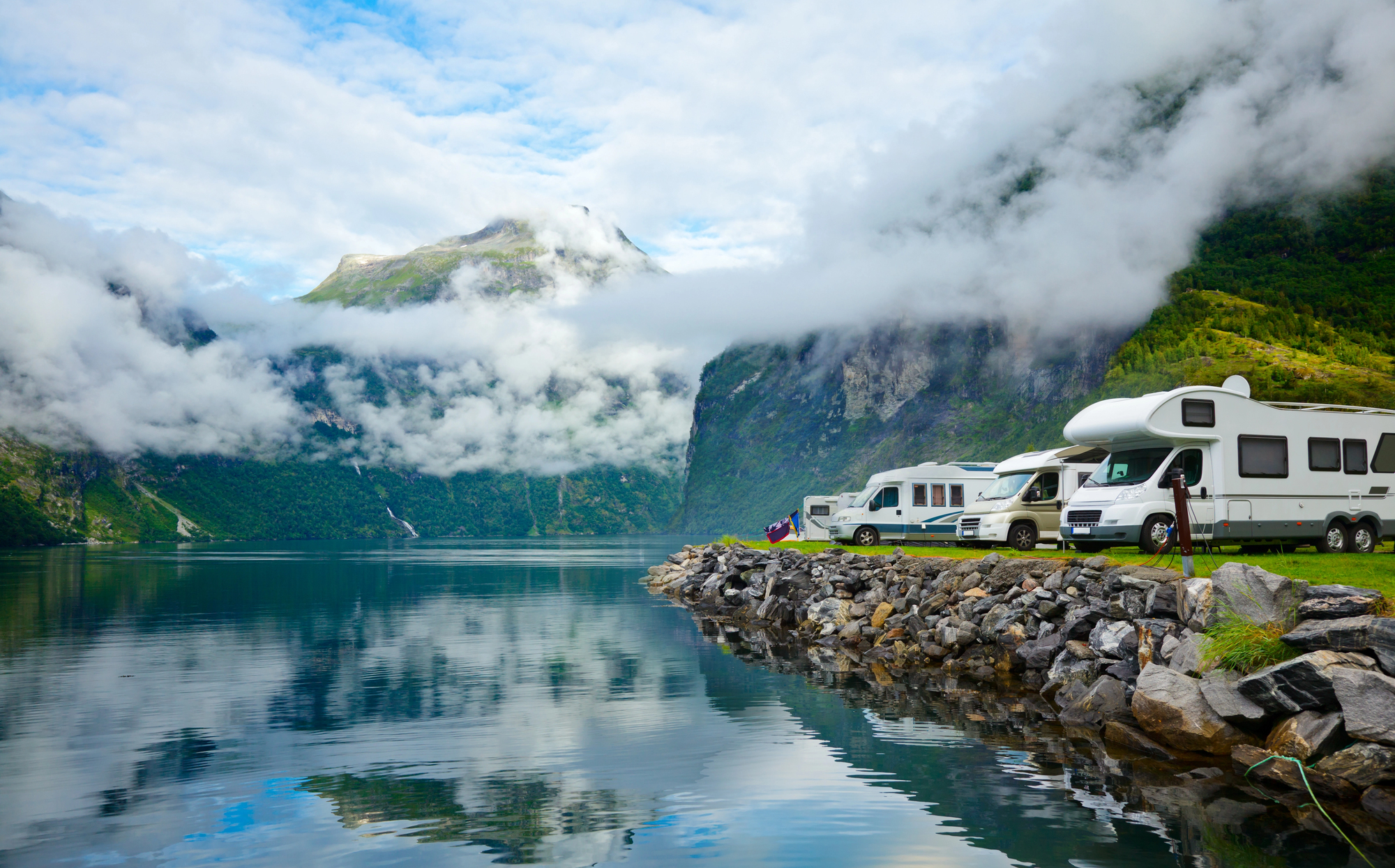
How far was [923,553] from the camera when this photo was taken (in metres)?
32.5

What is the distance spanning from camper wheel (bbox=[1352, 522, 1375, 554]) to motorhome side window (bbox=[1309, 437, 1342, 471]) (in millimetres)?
1651

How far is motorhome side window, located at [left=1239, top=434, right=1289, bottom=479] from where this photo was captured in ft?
75.2

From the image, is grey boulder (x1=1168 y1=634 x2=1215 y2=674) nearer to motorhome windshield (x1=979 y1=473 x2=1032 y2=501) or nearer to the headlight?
the headlight

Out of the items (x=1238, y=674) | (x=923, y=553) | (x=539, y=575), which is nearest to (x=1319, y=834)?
(x=1238, y=674)

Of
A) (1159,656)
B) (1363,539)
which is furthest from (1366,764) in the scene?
(1363,539)

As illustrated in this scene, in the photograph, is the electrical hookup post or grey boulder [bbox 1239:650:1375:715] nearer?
grey boulder [bbox 1239:650:1375:715]

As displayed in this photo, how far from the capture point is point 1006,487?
1314 inches

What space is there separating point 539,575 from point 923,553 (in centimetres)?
4513

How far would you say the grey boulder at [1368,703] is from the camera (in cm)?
1069

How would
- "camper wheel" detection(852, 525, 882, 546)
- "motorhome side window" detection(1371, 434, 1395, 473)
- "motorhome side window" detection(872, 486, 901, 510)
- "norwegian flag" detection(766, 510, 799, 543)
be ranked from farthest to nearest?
1. "norwegian flag" detection(766, 510, 799, 543)
2. "camper wheel" detection(852, 525, 882, 546)
3. "motorhome side window" detection(872, 486, 901, 510)
4. "motorhome side window" detection(1371, 434, 1395, 473)

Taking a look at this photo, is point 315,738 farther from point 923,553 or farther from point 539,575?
point 539,575

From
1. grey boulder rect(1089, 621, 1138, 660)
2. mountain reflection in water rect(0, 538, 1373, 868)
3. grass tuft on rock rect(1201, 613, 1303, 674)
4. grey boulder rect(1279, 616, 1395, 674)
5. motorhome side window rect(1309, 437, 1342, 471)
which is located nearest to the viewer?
mountain reflection in water rect(0, 538, 1373, 868)

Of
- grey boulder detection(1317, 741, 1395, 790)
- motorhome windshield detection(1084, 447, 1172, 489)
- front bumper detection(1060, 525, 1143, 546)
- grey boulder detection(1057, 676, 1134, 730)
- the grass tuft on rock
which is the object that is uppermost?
motorhome windshield detection(1084, 447, 1172, 489)

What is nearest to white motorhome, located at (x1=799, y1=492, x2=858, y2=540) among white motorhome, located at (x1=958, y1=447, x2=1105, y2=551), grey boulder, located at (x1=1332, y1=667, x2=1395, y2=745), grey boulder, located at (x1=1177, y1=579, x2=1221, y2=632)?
white motorhome, located at (x1=958, y1=447, x2=1105, y2=551)
